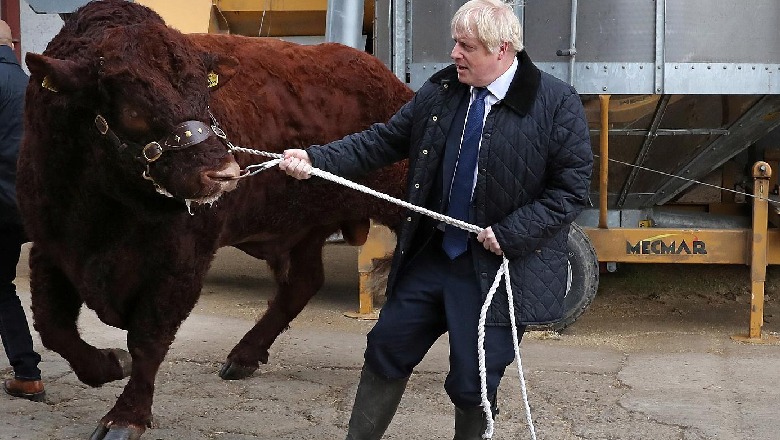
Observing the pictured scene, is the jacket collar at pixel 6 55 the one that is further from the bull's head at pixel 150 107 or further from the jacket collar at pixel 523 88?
the jacket collar at pixel 523 88

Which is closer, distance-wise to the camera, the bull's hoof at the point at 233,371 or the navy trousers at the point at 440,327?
the navy trousers at the point at 440,327

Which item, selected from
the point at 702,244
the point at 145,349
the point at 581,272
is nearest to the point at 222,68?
the point at 145,349

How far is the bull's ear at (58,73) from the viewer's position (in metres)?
3.89

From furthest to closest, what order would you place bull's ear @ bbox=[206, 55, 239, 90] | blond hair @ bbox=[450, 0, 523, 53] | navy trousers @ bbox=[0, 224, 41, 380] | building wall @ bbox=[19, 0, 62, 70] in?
1. building wall @ bbox=[19, 0, 62, 70]
2. navy trousers @ bbox=[0, 224, 41, 380]
3. bull's ear @ bbox=[206, 55, 239, 90]
4. blond hair @ bbox=[450, 0, 523, 53]

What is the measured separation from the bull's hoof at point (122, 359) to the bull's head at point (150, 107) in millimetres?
1080

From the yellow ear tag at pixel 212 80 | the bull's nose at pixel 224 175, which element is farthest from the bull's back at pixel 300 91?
the bull's nose at pixel 224 175

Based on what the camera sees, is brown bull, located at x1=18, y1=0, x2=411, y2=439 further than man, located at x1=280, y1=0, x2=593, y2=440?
Yes

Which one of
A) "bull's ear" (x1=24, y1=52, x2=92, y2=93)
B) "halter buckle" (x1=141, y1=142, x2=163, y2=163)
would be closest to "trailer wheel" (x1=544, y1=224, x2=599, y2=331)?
"halter buckle" (x1=141, y1=142, x2=163, y2=163)

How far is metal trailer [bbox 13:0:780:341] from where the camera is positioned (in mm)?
6820

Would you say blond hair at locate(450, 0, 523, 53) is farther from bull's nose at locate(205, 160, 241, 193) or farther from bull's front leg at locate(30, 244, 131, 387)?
bull's front leg at locate(30, 244, 131, 387)

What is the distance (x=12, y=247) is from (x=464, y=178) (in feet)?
8.15

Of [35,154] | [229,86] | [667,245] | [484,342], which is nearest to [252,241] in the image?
[229,86]

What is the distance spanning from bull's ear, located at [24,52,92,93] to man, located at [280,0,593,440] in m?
0.85

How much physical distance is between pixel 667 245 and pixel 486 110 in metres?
3.70
